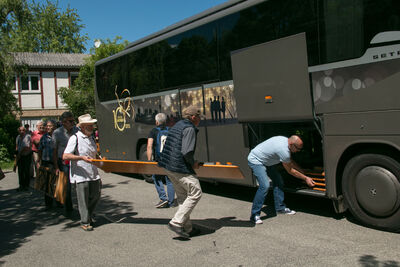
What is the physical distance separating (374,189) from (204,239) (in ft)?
7.82

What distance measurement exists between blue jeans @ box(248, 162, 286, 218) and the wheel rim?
1.29m

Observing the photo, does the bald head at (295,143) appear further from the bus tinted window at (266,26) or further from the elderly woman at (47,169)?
the elderly woman at (47,169)

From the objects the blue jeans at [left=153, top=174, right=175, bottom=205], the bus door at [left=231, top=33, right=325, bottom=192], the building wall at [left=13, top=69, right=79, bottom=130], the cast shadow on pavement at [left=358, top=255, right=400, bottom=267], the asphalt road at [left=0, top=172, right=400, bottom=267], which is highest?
the building wall at [left=13, top=69, right=79, bottom=130]

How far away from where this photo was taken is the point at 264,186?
5902 mm

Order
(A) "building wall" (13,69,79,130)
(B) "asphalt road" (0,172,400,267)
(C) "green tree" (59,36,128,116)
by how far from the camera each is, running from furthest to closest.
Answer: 1. (A) "building wall" (13,69,79,130)
2. (C) "green tree" (59,36,128,116)
3. (B) "asphalt road" (0,172,400,267)

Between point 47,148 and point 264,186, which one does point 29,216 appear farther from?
point 264,186

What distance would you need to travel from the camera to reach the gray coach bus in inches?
199

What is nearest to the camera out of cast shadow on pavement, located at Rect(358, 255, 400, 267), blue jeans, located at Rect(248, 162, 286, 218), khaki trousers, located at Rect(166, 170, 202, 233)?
cast shadow on pavement, located at Rect(358, 255, 400, 267)

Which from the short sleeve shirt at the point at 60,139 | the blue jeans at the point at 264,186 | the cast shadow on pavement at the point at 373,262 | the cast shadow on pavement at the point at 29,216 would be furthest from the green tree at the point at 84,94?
the cast shadow on pavement at the point at 373,262

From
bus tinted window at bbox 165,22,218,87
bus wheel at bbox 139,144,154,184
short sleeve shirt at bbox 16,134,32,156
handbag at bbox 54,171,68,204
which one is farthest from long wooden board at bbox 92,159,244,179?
short sleeve shirt at bbox 16,134,32,156

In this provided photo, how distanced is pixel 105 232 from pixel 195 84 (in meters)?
3.65

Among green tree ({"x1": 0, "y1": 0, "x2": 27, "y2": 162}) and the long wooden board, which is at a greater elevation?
green tree ({"x1": 0, "y1": 0, "x2": 27, "y2": 162})

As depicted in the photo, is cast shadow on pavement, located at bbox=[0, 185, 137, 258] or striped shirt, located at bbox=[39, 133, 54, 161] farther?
striped shirt, located at bbox=[39, 133, 54, 161]

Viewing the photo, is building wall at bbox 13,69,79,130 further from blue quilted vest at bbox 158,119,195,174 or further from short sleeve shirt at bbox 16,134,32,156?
blue quilted vest at bbox 158,119,195,174
